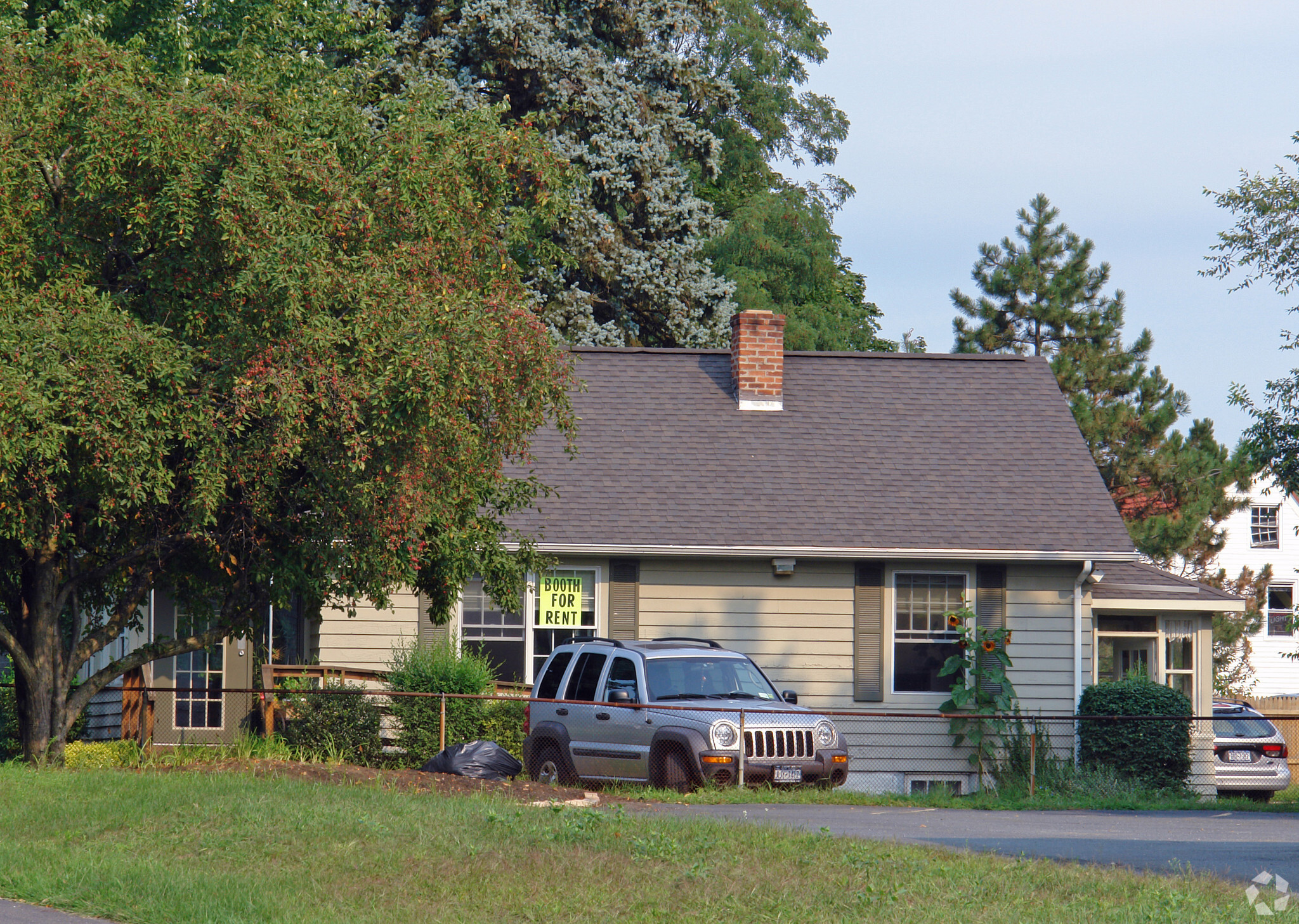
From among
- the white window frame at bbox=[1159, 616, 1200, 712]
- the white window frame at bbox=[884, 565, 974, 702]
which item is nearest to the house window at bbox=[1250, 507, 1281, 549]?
the white window frame at bbox=[1159, 616, 1200, 712]

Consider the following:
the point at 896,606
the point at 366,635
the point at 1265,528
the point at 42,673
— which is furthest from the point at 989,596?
the point at 1265,528

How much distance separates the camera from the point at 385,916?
27.4 feet

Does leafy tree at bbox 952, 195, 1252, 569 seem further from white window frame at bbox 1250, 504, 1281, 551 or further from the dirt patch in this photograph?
the dirt patch

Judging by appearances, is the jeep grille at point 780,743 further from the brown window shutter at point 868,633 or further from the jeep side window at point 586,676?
the brown window shutter at point 868,633

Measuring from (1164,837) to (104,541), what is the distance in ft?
35.2

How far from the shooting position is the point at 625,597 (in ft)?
68.4

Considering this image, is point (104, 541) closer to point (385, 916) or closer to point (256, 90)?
point (256, 90)

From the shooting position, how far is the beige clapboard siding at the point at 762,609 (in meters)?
20.8

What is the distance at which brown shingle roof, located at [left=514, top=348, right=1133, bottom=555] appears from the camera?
20766mm

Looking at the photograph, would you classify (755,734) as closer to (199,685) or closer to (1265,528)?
(199,685)

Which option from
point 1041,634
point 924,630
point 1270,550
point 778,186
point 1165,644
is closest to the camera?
point 1041,634

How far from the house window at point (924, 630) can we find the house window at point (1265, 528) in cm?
3414

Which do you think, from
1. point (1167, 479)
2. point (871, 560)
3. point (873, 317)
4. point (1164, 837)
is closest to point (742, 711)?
point (1164, 837)

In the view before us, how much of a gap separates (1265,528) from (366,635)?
3926cm
